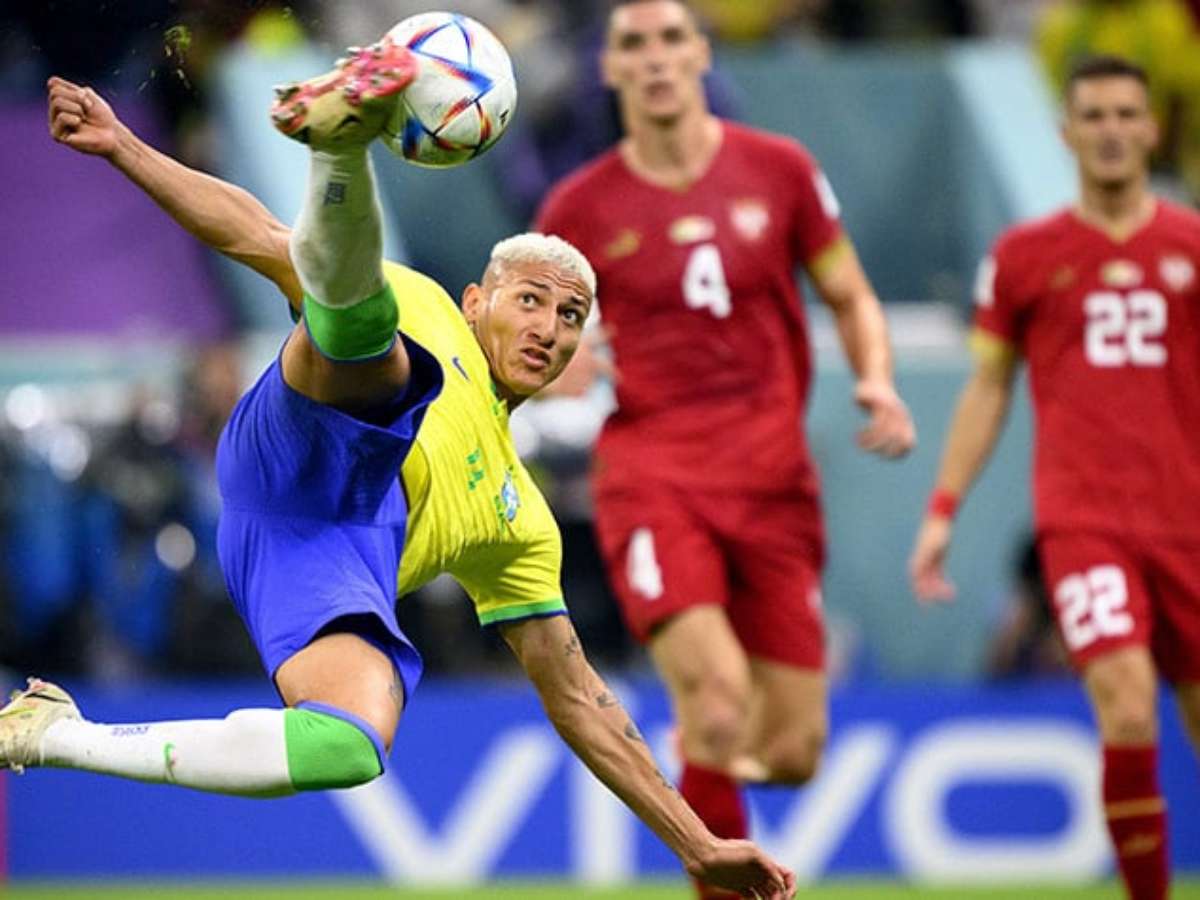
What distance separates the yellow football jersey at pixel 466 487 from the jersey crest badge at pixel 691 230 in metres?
2.24

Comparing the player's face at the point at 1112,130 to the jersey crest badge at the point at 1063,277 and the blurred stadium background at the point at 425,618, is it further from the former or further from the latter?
the blurred stadium background at the point at 425,618

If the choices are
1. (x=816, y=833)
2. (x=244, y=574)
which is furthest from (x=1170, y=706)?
(x=244, y=574)

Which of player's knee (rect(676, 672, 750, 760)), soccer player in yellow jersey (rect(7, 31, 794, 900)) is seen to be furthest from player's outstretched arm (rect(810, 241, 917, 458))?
soccer player in yellow jersey (rect(7, 31, 794, 900))

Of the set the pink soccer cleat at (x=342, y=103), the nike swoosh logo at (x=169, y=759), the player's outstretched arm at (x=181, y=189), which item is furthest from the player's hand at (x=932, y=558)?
the pink soccer cleat at (x=342, y=103)

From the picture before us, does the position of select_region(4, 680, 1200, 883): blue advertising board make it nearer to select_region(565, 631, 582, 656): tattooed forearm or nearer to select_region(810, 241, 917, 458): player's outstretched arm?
select_region(810, 241, 917, 458): player's outstretched arm

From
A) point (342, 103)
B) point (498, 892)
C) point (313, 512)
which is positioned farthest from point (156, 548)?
point (342, 103)

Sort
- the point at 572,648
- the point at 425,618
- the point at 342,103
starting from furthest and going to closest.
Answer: the point at 425,618 → the point at 572,648 → the point at 342,103

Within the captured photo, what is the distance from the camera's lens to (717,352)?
876 centimetres

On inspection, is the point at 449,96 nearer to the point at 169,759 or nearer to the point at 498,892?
the point at 169,759

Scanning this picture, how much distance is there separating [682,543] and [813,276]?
45.1 inches

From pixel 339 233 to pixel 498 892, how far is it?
6273 millimetres

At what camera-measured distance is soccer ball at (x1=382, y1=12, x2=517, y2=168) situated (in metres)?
5.45

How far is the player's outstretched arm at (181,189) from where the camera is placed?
19.2ft

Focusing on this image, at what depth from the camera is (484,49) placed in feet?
18.6
